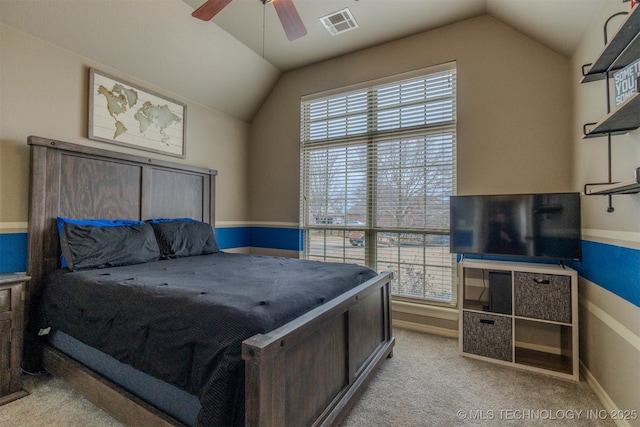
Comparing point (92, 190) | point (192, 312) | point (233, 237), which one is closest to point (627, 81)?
point (192, 312)

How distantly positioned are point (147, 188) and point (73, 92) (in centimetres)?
100

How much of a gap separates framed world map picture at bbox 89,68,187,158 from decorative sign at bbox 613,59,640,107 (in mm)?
3712

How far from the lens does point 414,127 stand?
10.8ft

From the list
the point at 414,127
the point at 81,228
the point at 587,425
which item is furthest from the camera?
the point at 414,127

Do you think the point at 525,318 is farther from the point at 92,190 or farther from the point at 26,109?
the point at 26,109

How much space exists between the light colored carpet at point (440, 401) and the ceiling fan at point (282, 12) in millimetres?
2563

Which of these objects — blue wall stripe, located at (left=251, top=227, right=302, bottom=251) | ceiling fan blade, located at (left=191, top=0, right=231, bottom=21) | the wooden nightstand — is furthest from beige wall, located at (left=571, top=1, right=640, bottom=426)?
the wooden nightstand

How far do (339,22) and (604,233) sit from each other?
2.88 m

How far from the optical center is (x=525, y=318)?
7.77 feet

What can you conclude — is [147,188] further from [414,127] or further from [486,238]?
[486,238]

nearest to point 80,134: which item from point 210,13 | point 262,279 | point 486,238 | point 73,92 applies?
point 73,92

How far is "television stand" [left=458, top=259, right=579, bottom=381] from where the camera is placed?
2.27 m

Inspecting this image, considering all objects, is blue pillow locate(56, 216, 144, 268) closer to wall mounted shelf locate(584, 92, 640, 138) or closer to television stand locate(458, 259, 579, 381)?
television stand locate(458, 259, 579, 381)

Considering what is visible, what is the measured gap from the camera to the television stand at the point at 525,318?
2.27 meters
